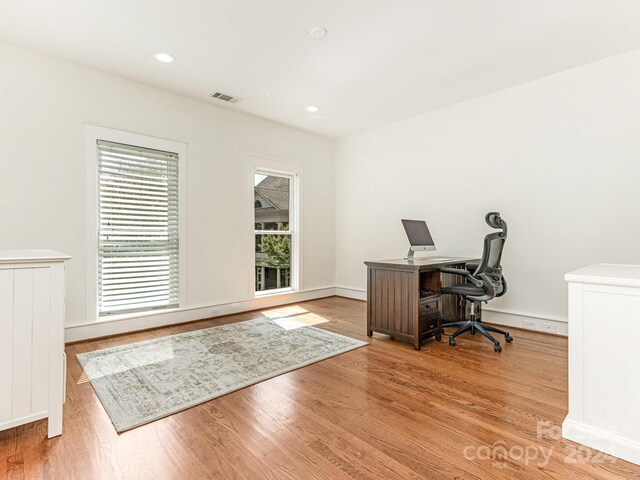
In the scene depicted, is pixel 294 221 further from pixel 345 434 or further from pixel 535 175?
pixel 345 434

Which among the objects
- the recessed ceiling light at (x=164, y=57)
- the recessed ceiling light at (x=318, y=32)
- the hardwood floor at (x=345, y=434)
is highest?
A: the recessed ceiling light at (x=164, y=57)

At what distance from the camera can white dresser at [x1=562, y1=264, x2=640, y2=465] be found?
156cm

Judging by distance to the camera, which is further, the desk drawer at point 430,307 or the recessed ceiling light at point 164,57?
the desk drawer at point 430,307

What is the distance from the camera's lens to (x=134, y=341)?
11.0ft

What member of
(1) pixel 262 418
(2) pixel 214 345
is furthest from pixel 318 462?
(2) pixel 214 345

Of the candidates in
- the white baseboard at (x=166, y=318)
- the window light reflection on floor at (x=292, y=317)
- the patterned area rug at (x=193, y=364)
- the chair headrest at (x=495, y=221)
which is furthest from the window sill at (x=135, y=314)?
the chair headrest at (x=495, y=221)

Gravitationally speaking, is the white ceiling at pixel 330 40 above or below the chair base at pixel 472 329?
above

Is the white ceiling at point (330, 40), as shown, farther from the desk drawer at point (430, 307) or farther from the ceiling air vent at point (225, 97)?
the desk drawer at point (430, 307)

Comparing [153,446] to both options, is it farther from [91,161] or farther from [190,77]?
→ [190,77]

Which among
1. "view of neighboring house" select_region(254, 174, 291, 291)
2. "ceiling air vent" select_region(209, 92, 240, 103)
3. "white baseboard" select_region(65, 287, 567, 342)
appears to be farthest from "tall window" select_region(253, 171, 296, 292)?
"ceiling air vent" select_region(209, 92, 240, 103)

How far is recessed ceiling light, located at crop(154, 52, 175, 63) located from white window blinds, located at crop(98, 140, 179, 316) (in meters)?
1.03

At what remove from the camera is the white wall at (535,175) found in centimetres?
313

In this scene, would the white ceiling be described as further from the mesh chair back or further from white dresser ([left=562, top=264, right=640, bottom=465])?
white dresser ([left=562, top=264, right=640, bottom=465])

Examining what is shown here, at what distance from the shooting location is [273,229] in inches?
202
